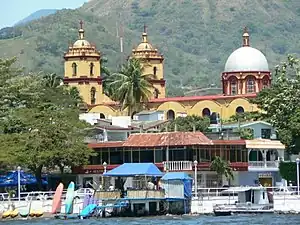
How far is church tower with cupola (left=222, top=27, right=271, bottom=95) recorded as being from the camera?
502 feet

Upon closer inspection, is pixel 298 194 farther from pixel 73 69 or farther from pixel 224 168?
pixel 73 69

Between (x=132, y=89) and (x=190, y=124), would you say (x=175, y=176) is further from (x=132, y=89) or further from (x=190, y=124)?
(x=132, y=89)

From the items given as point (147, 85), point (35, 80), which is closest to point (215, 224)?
point (35, 80)

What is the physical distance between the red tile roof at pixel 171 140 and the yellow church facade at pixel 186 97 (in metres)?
39.3

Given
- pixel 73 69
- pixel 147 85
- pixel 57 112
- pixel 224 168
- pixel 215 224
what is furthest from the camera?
pixel 73 69

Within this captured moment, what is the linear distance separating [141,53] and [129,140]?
6064cm

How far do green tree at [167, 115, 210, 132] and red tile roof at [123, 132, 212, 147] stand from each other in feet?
67.3

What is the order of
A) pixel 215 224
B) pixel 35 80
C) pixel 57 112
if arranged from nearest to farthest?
pixel 215 224 → pixel 57 112 → pixel 35 80

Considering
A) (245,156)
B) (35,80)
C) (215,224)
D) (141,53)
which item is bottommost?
(215,224)

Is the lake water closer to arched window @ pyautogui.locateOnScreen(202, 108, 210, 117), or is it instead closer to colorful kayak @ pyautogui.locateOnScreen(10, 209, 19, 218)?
colorful kayak @ pyautogui.locateOnScreen(10, 209, 19, 218)

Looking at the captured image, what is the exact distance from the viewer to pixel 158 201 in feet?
290

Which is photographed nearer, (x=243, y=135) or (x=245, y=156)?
(x=245, y=156)

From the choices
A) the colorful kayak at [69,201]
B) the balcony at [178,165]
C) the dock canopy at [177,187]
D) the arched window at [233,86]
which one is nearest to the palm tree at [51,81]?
the arched window at [233,86]

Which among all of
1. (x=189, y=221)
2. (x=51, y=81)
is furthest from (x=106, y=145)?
(x=51, y=81)
